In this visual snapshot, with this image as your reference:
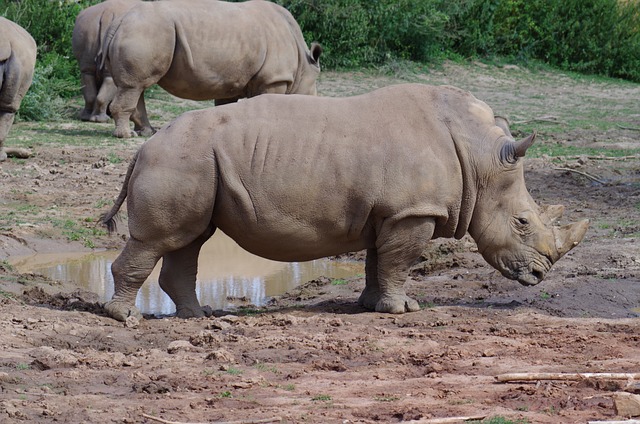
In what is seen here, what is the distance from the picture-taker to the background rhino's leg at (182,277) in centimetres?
781

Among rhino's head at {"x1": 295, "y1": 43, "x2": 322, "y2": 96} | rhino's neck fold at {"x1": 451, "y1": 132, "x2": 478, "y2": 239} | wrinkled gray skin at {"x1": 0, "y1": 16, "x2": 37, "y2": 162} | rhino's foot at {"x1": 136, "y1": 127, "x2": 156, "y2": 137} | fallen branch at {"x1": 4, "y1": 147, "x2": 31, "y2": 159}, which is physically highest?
rhino's neck fold at {"x1": 451, "y1": 132, "x2": 478, "y2": 239}

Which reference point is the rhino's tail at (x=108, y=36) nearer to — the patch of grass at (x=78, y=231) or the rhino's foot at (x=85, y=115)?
the rhino's foot at (x=85, y=115)

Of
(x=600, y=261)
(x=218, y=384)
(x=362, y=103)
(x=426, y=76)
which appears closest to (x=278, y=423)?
(x=218, y=384)

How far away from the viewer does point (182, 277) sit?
25.6 ft

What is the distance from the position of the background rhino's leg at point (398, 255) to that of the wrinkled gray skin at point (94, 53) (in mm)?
10043

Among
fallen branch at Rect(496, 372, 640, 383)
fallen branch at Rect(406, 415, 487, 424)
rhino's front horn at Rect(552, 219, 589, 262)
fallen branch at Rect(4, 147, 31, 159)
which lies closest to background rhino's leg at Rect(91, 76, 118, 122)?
fallen branch at Rect(4, 147, 31, 159)

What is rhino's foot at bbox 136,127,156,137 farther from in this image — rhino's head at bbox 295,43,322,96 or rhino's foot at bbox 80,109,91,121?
rhino's head at bbox 295,43,322,96

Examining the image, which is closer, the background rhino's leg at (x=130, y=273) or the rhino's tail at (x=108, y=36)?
the background rhino's leg at (x=130, y=273)

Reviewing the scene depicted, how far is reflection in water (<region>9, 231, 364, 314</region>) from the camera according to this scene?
Answer: 9125 mm

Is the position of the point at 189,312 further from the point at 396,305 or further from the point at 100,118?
the point at 100,118

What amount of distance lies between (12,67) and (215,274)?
4096 mm

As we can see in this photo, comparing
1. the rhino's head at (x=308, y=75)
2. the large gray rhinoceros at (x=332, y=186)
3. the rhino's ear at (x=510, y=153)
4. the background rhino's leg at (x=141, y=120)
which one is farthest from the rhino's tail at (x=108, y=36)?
the rhino's ear at (x=510, y=153)

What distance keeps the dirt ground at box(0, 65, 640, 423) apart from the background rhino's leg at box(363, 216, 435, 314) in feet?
0.43

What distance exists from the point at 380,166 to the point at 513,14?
62.0ft
